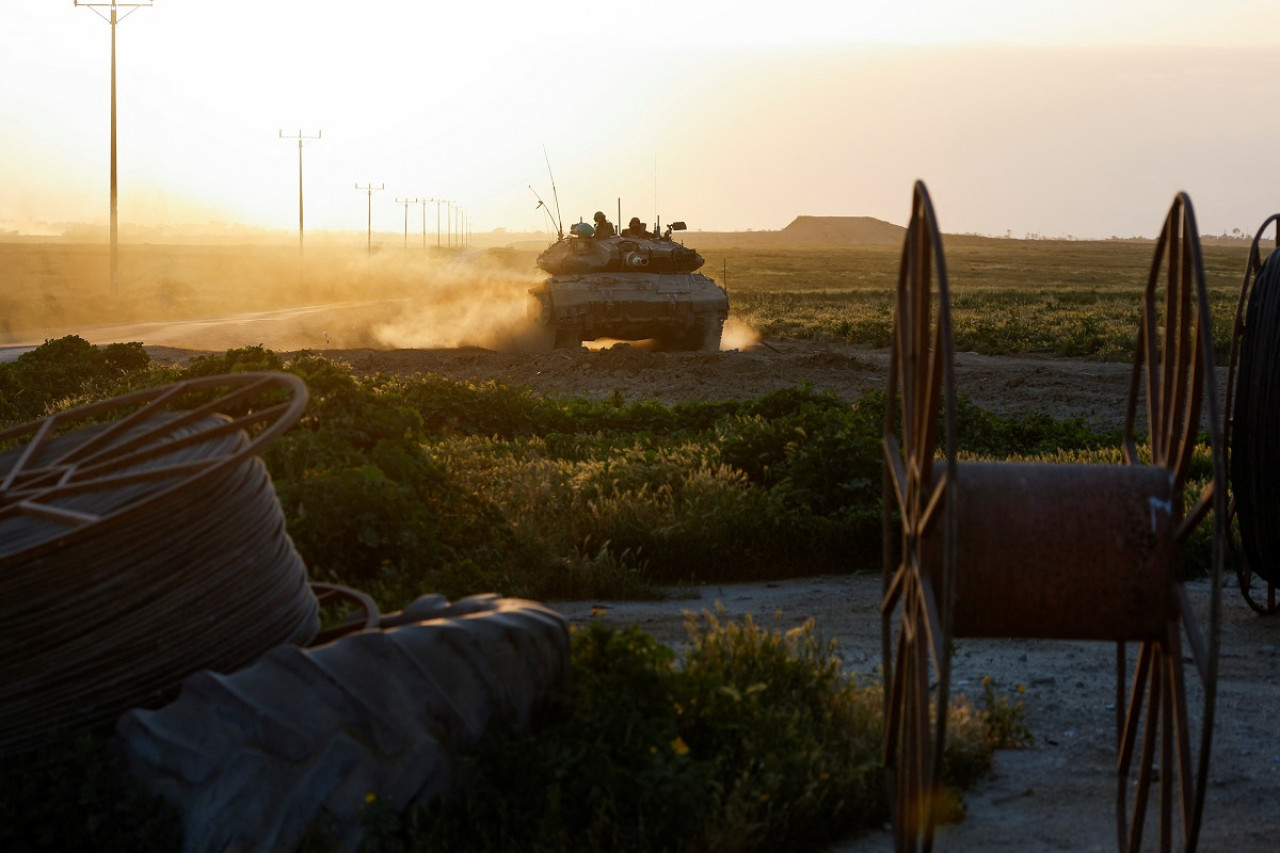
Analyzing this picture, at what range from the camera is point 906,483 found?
17.4ft

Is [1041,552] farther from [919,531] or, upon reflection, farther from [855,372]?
[855,372]

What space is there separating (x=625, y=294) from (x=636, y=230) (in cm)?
303

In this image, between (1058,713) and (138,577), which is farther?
(1058,713)

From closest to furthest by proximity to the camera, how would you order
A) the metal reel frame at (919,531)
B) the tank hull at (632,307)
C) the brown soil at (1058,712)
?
the metal reel frame at (919,531) < the brown soil at (1058,712) < the tank hull at (632,307)

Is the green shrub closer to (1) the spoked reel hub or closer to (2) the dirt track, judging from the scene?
(1) the spoked reel hub

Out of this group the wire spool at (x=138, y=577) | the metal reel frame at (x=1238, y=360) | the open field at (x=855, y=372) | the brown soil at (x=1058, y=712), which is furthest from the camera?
the metal reel frame at (x=1238, y=360)

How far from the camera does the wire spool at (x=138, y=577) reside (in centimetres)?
482

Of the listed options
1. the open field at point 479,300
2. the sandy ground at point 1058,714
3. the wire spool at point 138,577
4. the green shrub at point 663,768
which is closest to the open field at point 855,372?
the sandy ground at point 1058,714

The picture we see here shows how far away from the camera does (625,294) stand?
88.5 ft

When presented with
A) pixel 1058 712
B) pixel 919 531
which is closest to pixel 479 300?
pixel 1058 712

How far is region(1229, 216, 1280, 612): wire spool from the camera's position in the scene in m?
7.16

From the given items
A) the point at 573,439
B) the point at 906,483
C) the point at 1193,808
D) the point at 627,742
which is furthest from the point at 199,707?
the point at 573,439

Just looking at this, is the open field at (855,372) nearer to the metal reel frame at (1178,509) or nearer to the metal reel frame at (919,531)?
the metal reel frame at (1178,509)

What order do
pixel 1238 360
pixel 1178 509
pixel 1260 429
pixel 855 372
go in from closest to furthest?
1. pixel 1178 509
2. pixel 1260 429
3. pixel 1238 360
4. pixel 855 372
